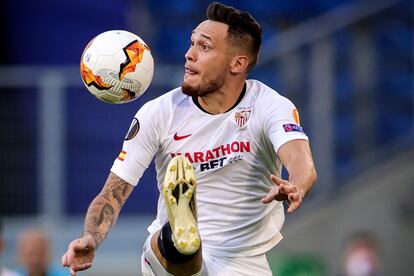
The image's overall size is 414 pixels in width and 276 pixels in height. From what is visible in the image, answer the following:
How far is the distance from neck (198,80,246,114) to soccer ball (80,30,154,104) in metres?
0.34

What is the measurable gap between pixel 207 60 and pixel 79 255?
130cm

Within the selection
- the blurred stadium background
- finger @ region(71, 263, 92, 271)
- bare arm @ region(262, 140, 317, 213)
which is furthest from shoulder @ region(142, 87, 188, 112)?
the blurred stadium background

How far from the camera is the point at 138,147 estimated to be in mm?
6504

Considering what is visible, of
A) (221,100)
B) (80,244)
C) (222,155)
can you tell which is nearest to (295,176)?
(222,155)

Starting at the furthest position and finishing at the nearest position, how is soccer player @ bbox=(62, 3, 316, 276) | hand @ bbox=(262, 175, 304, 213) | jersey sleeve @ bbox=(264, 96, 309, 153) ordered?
soccer player @ bbox=(62, 3, 316, 276) < jersey sleeve @ bbox=(264, 96, 309, 153) < hand @ bbox=(262, 175, 304, 213)

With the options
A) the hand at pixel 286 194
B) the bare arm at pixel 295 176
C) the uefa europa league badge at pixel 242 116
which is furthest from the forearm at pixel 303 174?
the uefa europa league badge at pixel 242 116

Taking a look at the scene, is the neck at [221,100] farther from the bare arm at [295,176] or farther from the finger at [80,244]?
the finger at [80,244]

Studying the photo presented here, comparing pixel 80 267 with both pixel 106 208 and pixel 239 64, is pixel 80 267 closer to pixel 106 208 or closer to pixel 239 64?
pixel 106 208

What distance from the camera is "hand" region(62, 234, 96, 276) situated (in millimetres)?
5875

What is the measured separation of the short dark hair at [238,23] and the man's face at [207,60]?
0.11 feet

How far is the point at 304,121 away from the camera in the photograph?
37.0 feet

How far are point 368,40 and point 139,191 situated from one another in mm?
2615

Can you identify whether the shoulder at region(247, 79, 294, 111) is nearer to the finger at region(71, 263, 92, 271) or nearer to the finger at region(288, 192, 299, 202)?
the finger at region(288, 192, 299, 202)

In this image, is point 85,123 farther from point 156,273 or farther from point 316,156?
point 156,273
